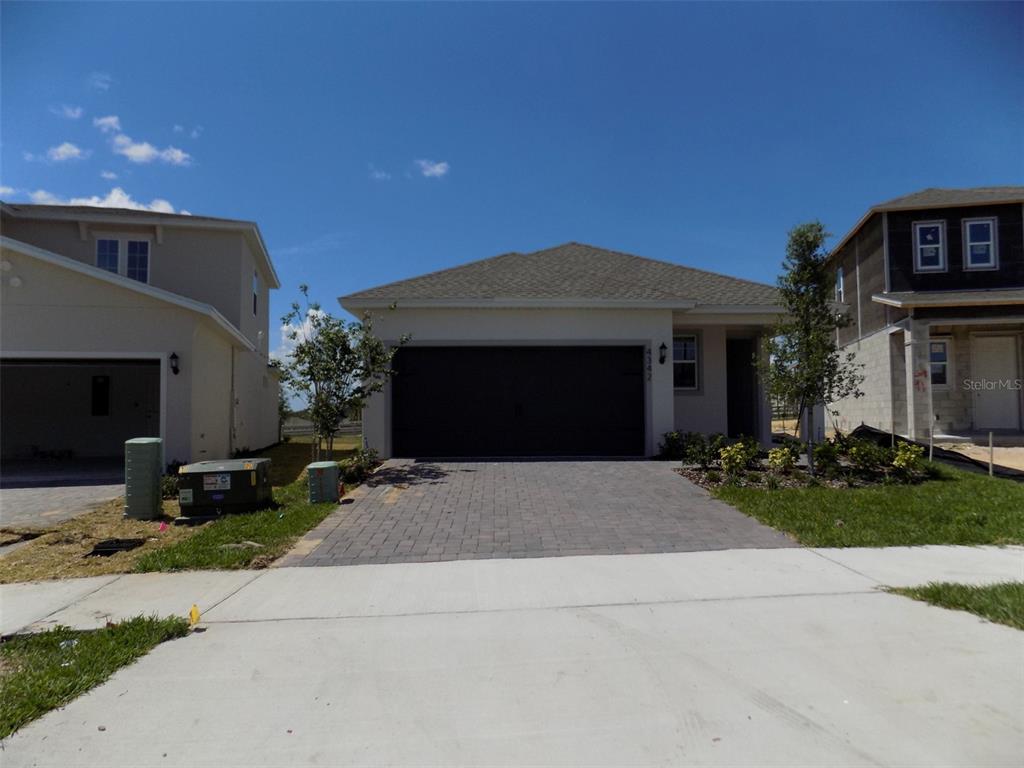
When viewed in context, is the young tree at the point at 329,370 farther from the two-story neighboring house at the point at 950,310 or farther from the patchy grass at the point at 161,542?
the two-story neighboring house at the point at 950,310

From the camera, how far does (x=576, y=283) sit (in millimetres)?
13656

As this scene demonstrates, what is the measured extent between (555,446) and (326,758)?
10.5 metres

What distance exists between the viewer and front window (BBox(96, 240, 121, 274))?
14742mm

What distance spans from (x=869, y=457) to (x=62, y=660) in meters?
11.2

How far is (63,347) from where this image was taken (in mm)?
10648

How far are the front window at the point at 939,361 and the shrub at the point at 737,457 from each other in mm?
10391

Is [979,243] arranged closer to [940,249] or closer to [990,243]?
[990,243]

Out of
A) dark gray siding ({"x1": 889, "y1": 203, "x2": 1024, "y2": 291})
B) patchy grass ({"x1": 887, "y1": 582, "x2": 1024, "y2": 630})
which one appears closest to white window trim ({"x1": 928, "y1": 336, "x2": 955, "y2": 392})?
dark gray siding ({"x1": 889, "y1": 203, "x2": 1024, "y2": 291})

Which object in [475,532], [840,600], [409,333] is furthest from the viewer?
[409,333]

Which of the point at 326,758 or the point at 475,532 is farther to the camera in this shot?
the point at 475,532

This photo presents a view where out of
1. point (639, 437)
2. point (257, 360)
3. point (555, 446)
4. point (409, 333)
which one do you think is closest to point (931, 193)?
point (639, 437)

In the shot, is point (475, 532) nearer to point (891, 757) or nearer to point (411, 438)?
point (891, 757)

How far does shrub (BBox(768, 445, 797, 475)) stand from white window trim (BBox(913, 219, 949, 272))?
37.8ft

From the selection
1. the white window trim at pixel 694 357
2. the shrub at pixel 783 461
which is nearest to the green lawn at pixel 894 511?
the shrub at pixel 783 461
